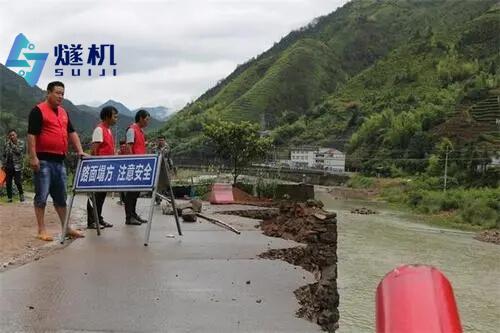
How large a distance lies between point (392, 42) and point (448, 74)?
218 ft

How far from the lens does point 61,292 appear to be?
415cm

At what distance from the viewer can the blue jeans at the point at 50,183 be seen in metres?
6.34

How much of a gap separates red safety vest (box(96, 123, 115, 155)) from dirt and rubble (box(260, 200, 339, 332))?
2.48 metres

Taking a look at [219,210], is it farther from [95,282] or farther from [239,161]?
[239,161]

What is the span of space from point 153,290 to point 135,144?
14.6 feet

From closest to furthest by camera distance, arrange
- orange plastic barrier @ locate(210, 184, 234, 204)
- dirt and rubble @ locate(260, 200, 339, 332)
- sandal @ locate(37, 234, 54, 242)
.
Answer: dirt and rubble @ locate(260, 200, 339, 332), sandal @ locate(37, 234, 54, 242), orange plastic barrier @ locate(210, 184, 234, 204)

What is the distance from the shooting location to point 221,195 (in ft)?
47.8

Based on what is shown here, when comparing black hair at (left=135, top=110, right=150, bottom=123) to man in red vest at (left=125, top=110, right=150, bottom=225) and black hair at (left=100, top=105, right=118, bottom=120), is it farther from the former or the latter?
black hair at (left=100, top=105, right=118, bottom=120)

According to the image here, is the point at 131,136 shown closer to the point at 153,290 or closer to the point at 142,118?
the point at 142,118

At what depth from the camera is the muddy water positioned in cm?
1002

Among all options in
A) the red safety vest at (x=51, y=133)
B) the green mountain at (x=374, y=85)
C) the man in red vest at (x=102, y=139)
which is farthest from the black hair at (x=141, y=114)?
the green mountain at (x=374, y=85)

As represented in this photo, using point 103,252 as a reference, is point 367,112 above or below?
above

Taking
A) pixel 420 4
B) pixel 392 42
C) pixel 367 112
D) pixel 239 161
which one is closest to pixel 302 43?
pixel 392 42

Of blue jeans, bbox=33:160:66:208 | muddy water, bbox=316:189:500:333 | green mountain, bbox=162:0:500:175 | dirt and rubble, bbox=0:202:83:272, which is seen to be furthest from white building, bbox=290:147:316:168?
blue jeans, bbox=33:160:66:208
